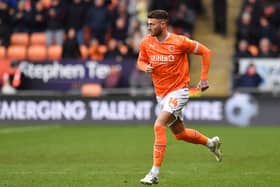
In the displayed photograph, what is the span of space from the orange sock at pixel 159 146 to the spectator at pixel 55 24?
47.9 feet

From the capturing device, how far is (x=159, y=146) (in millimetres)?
10016

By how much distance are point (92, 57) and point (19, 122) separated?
317 cm

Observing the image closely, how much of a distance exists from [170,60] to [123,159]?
313 centimetres

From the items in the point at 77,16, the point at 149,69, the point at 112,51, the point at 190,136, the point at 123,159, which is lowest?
the point at 123,159

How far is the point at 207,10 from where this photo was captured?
26.0m

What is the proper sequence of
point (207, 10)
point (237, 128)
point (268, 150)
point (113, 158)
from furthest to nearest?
1. point (207, 10)
2. point (237, 128)
3. point (268, 150)
4. point (113, 158)

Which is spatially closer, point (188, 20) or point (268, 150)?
point (268, 150)

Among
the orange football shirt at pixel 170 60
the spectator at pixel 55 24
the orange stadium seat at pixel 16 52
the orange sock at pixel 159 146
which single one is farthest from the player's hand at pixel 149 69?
the spectator at pixel 55 24

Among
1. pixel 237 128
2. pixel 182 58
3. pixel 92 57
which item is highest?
pixel 182 58

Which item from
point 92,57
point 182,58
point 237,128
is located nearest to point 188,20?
point 92,57

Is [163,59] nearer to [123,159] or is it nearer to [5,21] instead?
[123,159]

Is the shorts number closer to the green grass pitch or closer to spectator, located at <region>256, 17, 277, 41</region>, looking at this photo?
the green grass pitch

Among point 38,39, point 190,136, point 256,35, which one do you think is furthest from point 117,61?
point 190,136

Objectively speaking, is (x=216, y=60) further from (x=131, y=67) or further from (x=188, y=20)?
(x=131, y=67)
